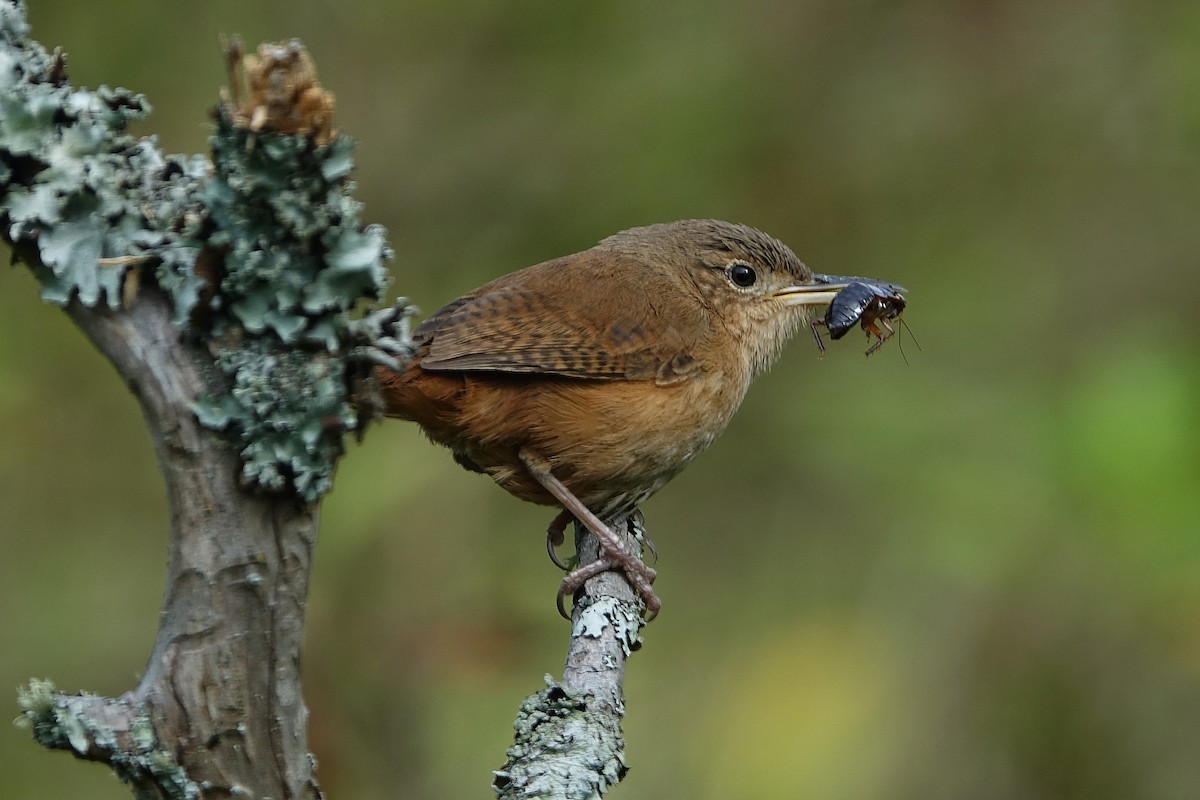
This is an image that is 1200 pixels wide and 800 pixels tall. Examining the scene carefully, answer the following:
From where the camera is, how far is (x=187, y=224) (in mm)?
1870

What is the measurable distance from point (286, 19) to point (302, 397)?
3.86 metres

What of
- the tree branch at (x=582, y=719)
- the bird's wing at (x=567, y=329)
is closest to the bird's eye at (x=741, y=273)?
the bird's wing at (x=567, y=329)

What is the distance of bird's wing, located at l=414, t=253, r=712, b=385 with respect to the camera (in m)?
3.65

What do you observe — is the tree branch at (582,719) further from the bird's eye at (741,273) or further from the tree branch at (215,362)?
the bird's eye at (741,273)

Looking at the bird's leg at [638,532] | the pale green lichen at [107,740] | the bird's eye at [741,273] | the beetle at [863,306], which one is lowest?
the pale green lichen at [107,740]

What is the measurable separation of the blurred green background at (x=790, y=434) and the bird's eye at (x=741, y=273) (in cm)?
103

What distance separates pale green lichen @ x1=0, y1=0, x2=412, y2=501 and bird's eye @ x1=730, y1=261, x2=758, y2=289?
2605 millimetres

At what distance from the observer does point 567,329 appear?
3879mm

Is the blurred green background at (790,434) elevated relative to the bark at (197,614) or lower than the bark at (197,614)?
elevated

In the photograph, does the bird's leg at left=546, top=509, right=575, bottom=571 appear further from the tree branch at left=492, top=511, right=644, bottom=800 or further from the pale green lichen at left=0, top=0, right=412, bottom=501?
the pale green lichen at left=0, top=0, right=412, bottom=501

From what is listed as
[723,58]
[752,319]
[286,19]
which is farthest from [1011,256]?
[286,19]

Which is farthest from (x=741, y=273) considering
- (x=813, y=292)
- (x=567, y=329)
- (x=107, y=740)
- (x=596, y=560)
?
(x=107, y=740)

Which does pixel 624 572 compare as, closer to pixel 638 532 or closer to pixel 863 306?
pixel 638 532

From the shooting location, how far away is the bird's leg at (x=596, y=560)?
3672mm
